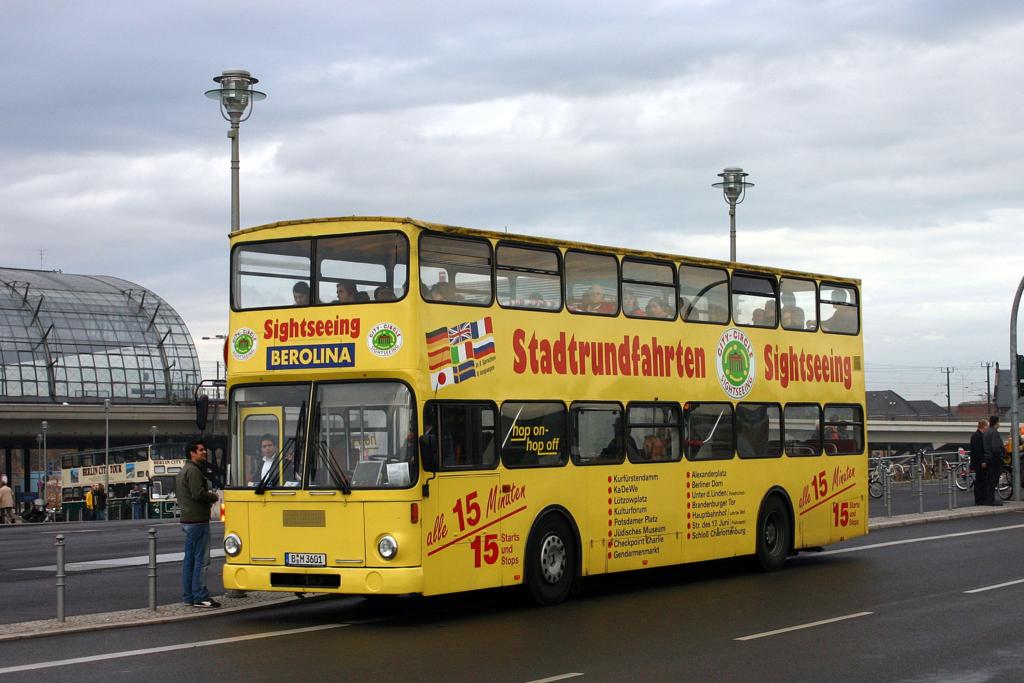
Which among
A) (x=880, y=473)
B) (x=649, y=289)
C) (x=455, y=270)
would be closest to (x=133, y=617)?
(x=455, y=270)

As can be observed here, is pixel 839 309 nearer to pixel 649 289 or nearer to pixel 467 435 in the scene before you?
pixel 649 289

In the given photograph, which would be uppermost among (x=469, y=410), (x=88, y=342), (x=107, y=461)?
(x=88, y=342)

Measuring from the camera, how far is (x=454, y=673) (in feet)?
36.6

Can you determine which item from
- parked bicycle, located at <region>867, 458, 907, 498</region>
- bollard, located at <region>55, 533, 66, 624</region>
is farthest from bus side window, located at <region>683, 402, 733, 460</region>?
parked bicycle, located at <region>867, 458, 907, 498</region>

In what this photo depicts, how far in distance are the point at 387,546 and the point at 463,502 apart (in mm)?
1092

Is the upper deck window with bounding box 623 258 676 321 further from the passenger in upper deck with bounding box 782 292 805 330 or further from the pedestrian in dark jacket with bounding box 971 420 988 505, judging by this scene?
the pedestrian in dark jacket with bounding box 971 420 988 505

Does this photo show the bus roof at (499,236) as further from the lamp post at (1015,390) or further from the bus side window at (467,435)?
the lamp post at (1015,390)

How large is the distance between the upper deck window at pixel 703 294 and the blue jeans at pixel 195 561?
256 inches

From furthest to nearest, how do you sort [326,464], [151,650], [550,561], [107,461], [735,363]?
[107,461], [735,363], [550,561], [326,464], [151,650]

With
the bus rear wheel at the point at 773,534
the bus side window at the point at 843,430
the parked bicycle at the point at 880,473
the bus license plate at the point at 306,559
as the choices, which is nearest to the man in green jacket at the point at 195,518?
the bus license plate at the point at 306,559

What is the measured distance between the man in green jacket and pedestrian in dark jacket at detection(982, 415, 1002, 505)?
73.2ft

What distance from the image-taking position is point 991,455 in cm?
3366

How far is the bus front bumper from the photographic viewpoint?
14086mm

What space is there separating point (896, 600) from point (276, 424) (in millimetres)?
6849
